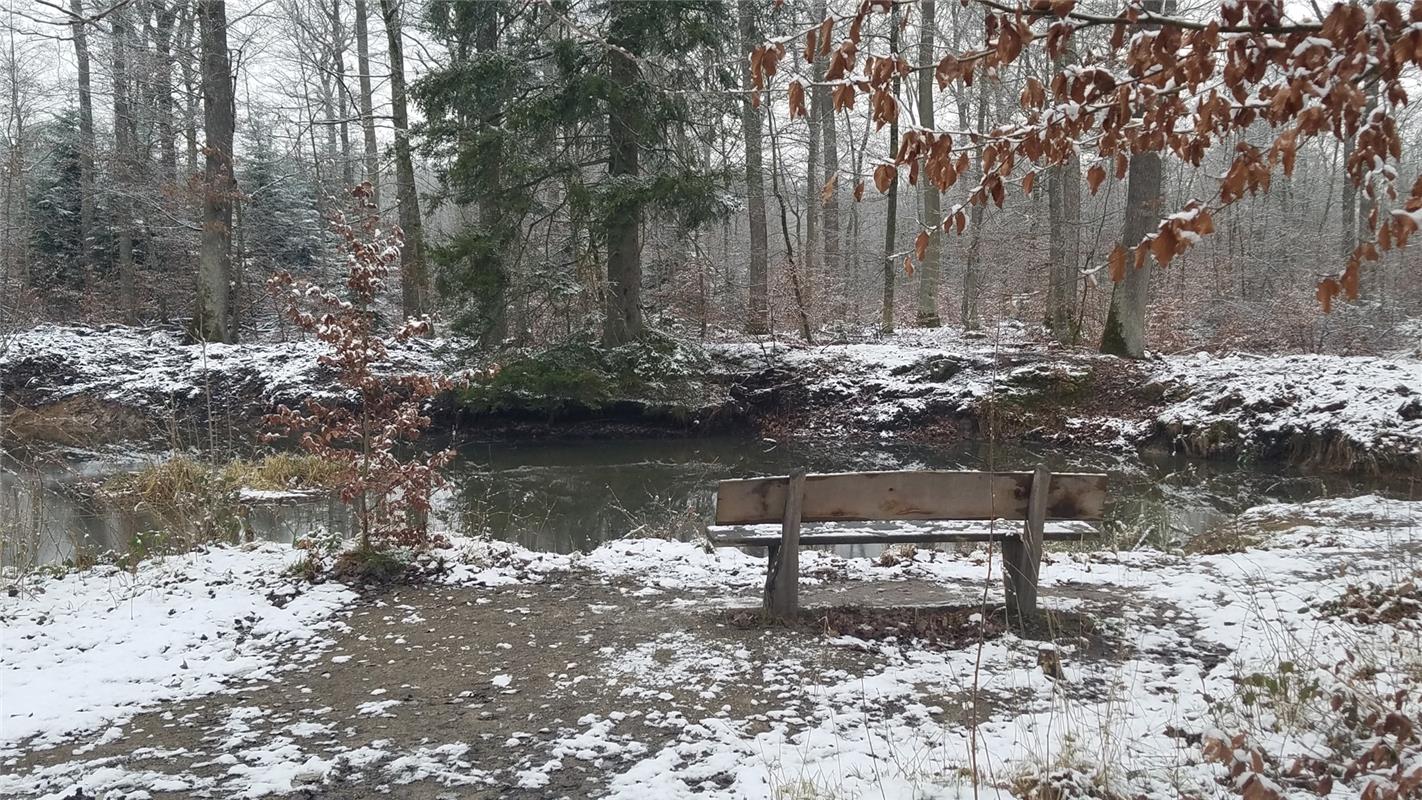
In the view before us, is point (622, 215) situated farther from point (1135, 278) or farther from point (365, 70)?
point (365, 70)

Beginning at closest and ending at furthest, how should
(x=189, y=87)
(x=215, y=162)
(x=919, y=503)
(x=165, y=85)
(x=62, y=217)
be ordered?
(x=919, y=503) → (x=215, y=162) → (x=189, y=87) → (x=165, y=85) → (x=62, y=217)

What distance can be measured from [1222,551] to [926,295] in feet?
48.1

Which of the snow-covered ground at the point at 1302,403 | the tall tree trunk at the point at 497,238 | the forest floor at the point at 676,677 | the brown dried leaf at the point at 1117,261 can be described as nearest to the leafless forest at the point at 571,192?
the tall tree trunk at the point at 497,238

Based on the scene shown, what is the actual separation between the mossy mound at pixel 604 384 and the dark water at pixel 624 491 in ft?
2.23

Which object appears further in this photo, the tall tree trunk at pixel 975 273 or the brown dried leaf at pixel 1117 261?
the tall tree trunk at pixel 975 273

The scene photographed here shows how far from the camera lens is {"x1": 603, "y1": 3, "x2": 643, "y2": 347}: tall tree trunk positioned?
48.4 feet

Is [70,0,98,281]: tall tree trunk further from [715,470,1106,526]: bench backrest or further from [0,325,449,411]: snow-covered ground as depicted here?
[715,470,1106,526]: bench backrest

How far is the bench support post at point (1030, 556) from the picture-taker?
15.9 feet

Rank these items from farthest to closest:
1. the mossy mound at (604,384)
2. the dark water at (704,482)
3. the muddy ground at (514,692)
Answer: the mossy mound at (604,384) → the dark water at (704,482) → the muddy ground at (514,692)

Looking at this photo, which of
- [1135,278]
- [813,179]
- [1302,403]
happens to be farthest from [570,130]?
[1302,403]

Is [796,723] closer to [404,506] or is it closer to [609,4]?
[404,506]

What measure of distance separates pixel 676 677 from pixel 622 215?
11.5m

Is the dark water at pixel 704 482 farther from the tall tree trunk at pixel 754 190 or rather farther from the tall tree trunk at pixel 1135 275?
the tall tree trunk at pixel 754 190

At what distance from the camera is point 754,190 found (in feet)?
58.8
